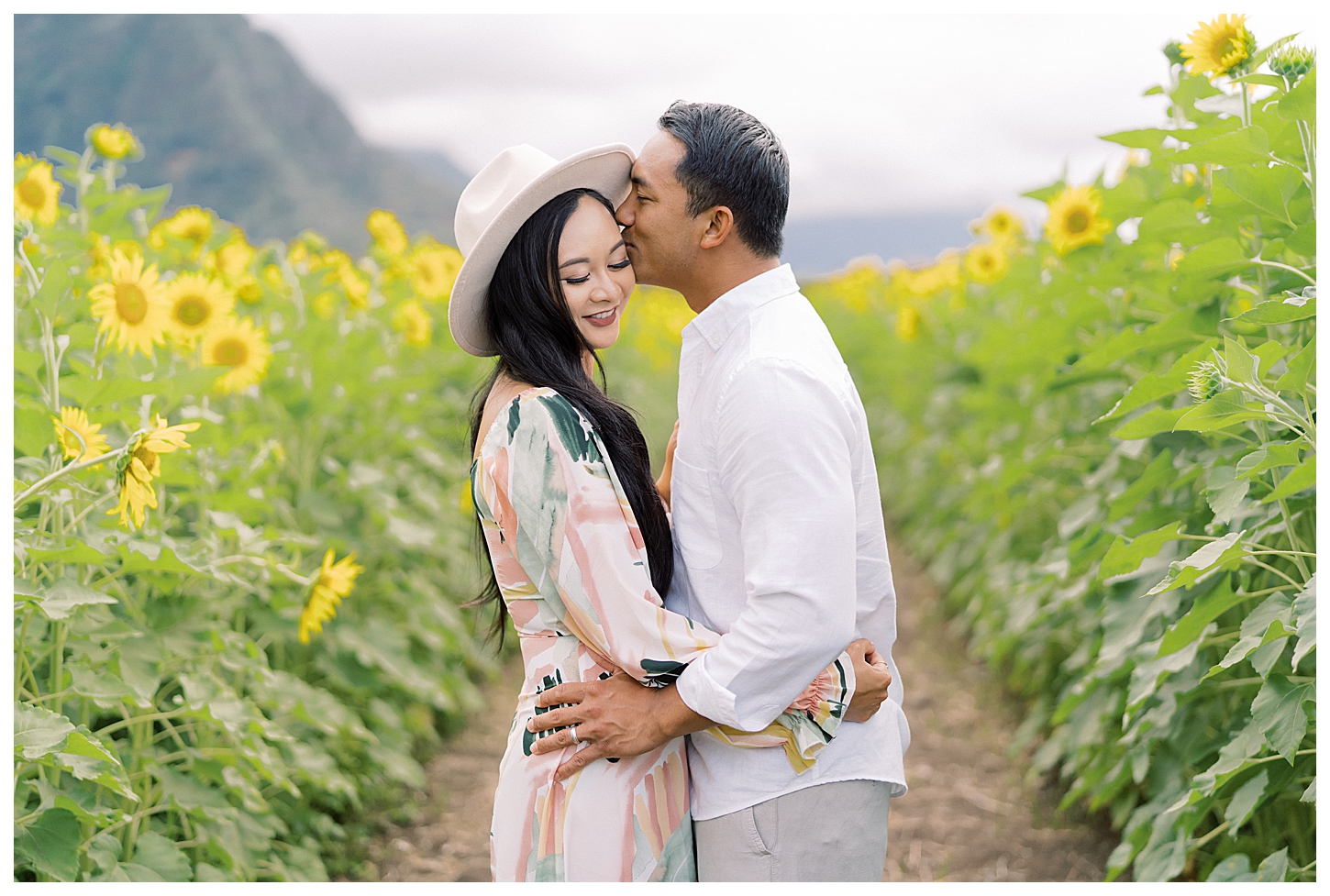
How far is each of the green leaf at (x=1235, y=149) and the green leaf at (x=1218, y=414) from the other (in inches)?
18.9

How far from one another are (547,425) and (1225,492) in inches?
49.5

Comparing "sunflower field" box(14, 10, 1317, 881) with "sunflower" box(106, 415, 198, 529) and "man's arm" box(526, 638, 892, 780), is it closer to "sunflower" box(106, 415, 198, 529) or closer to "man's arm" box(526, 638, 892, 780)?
"sunflower" box(106, 415, 198, 529)

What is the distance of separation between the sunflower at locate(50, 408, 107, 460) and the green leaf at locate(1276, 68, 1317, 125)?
7.21 feet

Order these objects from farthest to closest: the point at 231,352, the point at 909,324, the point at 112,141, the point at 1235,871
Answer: the point at 909,324
the point at 112,141
the point at 231,352
the point at 1235,871

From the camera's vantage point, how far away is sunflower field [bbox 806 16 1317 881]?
1.84 meters

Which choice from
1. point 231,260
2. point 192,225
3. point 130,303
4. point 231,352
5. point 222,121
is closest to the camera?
point 130,303

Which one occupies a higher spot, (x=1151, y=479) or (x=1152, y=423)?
(x=1152, y=423)

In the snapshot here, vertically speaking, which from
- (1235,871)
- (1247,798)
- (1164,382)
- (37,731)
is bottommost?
(1235,871)

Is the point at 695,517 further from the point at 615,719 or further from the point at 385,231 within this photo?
the point at 385,231

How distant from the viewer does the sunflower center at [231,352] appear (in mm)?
2938

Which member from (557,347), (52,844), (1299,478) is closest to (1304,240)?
(1299,478)

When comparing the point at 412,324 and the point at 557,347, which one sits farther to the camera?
the point at 412,324

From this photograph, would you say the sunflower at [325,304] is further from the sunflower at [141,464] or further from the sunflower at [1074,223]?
the sunflower at [1074,223]

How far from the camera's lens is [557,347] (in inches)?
69.6
